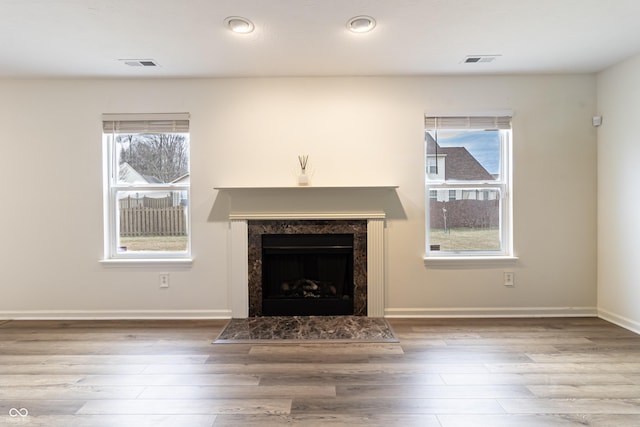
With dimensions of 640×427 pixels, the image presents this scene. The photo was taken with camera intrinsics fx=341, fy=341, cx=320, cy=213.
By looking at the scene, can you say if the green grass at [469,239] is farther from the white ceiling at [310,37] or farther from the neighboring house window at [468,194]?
the white ceiling at [310,37]

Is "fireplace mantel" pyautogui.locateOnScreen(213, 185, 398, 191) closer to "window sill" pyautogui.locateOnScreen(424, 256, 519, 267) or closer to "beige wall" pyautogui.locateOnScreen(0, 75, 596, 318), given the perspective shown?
"beige wall" pyautogui.locateOnScreen(0, 75, 596, 318)

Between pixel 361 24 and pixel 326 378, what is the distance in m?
2.33

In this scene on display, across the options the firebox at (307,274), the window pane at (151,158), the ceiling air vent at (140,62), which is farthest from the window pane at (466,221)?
the ceiling air vent at (140,62)

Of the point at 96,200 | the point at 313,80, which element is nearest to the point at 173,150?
the point at 96,200

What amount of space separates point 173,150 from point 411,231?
8.14 feet

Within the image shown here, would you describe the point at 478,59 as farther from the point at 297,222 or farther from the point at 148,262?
the point at 148,262

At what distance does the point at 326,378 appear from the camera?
213cm

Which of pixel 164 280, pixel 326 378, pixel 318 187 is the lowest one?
pixel 326 378

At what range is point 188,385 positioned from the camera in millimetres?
2066

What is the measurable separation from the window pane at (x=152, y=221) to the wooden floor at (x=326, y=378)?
0.81 meters

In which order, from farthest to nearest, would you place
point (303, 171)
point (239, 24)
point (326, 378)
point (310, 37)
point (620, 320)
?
point (303, 171) < point (620, 320) < point (310, 37) < point (239, 24) < point (326, 378)

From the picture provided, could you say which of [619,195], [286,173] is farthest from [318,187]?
[619,195]

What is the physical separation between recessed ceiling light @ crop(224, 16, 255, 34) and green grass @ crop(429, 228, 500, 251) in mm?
2438

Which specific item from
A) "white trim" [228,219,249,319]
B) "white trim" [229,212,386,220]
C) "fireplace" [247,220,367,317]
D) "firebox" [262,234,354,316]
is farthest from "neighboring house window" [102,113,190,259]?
"firebox" [262,234,354,316]
